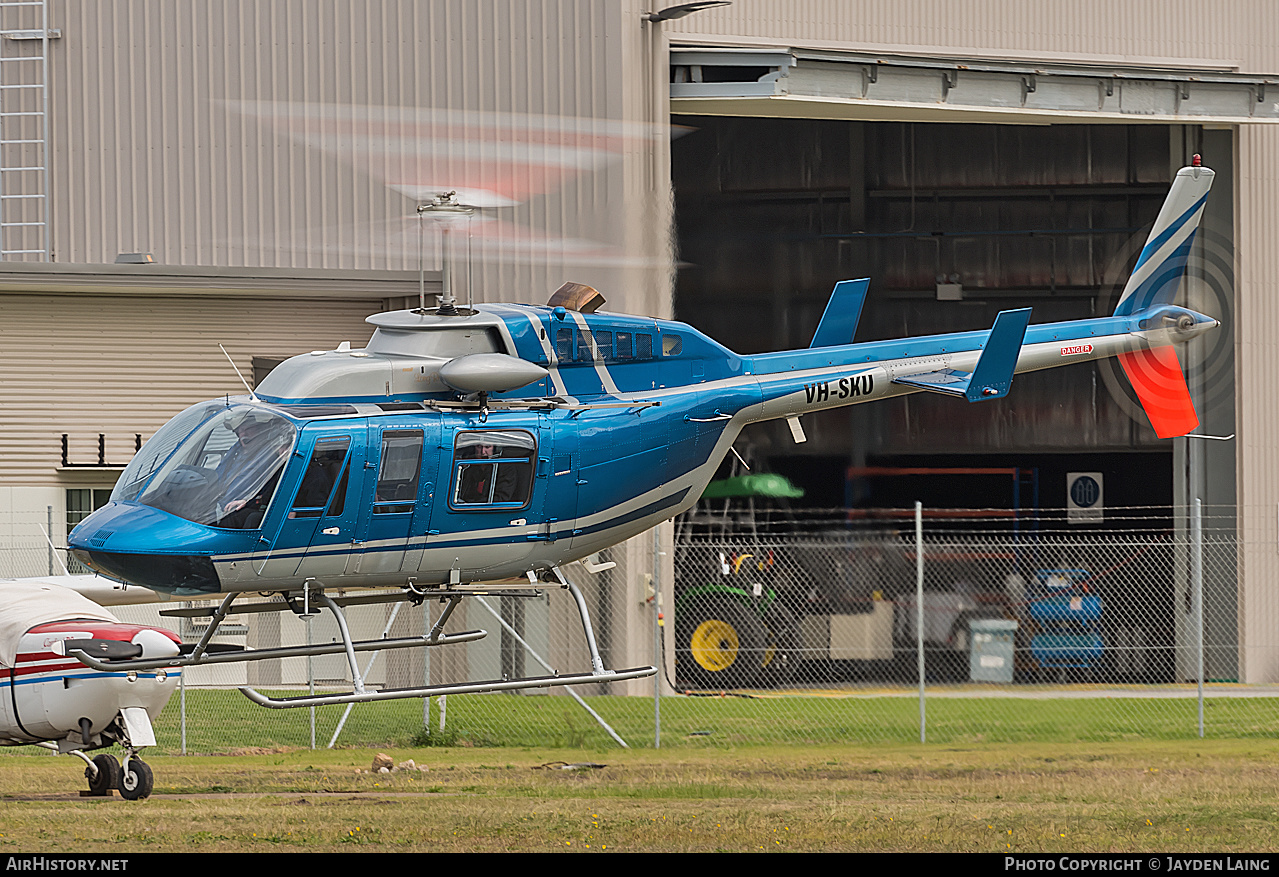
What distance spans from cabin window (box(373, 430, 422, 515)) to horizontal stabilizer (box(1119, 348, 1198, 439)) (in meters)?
6.69

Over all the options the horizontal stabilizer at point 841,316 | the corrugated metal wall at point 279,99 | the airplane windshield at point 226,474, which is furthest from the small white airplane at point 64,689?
the corrugated metal wall at point 279,99

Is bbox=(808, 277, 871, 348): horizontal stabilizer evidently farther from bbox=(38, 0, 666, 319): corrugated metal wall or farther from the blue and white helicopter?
bbox=(38, 0, 666, 319): corrugated metal wall

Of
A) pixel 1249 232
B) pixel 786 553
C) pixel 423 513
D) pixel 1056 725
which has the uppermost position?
pixel 1249 232

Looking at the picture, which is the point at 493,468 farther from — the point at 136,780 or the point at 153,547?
the point at 136,780

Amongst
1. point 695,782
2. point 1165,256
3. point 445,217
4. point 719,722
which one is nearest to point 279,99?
point 719,722

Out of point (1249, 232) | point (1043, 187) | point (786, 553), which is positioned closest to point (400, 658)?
point (786, 553)

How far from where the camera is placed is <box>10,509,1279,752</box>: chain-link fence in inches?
797

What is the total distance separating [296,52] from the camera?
75.9ft

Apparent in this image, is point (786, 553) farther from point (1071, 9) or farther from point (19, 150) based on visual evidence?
point (19, 150)

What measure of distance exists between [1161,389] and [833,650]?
341 inches

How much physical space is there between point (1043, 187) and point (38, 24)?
15.6 m

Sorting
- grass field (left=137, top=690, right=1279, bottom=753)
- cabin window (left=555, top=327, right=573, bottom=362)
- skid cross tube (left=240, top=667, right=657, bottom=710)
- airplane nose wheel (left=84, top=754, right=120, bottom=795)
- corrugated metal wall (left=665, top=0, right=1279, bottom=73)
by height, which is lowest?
grass field (left=137, top=690, right=1279, bottom=753)

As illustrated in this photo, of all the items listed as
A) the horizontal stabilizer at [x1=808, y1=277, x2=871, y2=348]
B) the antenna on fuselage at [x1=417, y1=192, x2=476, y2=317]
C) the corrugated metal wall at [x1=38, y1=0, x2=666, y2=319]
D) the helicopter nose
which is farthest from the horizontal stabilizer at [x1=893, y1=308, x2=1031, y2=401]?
the corrugated metal wall at [x1=38, y1=0, x2=666, y2=319]

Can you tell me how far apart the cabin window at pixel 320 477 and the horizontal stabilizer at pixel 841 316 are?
4480 mm
